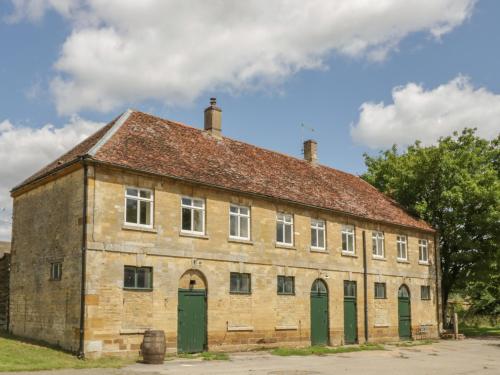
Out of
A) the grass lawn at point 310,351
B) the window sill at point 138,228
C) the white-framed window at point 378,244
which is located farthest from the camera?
the white-framed window at point 378,244

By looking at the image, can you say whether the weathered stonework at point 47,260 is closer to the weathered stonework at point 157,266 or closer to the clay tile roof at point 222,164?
the weathered stonework at point 157,266

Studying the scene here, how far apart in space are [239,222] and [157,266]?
4686 millimetres

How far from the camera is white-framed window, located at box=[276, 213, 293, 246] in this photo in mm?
26223

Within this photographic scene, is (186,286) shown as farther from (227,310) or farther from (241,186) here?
(241,186)

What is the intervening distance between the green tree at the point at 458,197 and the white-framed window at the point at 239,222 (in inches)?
581

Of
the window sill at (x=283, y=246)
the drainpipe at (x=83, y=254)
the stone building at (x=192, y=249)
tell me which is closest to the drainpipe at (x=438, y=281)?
the stone building at (x=192, y=249)

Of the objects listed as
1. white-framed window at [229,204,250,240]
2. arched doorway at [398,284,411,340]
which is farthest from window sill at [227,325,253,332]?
arched doorway at [398,284,411,340]

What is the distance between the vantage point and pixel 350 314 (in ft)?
96.1

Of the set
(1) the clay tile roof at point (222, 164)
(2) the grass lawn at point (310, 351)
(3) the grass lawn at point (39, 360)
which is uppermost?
(1) the clay tile roof at point (222, 164)

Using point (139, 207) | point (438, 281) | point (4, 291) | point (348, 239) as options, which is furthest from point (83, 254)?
point (438, 281)

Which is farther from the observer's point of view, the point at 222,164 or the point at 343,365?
the point at 222,164

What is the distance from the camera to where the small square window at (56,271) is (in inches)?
829

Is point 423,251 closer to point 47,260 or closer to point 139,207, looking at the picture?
point 139,207

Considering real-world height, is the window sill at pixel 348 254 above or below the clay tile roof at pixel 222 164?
below
